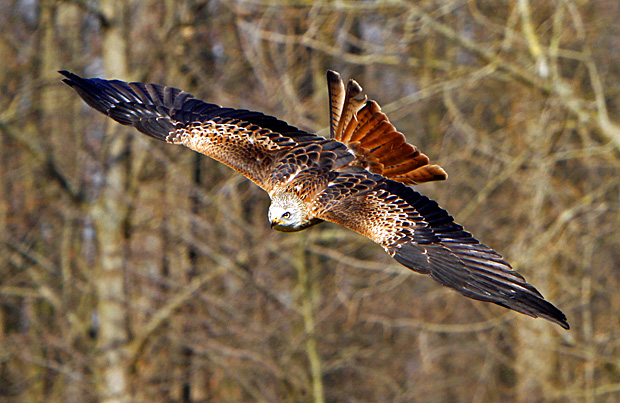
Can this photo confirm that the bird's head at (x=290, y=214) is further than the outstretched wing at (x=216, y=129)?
No

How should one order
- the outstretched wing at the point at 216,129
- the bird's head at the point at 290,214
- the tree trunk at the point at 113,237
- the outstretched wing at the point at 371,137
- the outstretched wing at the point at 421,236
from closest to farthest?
the outstretched wing at the point at 421,236 → the bird's head at the point at 290,214 → the outstretched wing at the point at 371,137 → the outstretched wing at the point at 216,129 → the tree trunk at the point at 113,237

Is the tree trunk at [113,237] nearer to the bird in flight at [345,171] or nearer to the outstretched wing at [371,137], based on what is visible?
the bird in flight at [345,171]

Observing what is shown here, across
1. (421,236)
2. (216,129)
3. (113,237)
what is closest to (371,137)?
(421,236)

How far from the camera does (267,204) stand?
13859 millimetres

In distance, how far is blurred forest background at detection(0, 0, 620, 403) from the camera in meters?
11.6

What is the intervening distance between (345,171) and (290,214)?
559 millimetres

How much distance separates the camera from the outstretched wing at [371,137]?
6.71m

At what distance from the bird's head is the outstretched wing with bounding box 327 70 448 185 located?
0.67 metres

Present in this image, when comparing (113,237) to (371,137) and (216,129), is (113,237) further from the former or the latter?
(371,137)

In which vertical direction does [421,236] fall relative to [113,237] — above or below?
below

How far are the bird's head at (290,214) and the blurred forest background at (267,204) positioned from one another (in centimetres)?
468

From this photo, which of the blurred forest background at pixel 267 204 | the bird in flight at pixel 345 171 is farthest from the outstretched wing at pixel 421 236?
the blurred forest background at pixel 267 204

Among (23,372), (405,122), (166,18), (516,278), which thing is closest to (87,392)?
(23,372)

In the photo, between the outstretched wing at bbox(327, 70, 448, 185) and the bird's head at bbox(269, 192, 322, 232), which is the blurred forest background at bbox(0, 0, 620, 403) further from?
the bird's head at bbox(269, 192, 322, 232)
